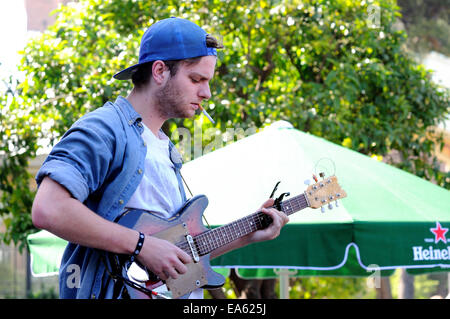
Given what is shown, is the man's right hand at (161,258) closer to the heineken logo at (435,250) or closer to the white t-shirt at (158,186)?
the white t-shirt at (158,186)

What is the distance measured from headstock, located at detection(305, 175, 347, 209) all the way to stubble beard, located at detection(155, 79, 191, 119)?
1.07 meters

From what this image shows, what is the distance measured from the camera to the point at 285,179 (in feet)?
13.3

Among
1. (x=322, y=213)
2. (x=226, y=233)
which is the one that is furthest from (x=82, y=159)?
(x=322, y=213)

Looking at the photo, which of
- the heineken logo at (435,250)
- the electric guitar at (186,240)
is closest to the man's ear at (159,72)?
the electric guitar at (186,240)

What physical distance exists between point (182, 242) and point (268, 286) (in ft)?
15.1

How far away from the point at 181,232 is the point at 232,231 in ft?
1.16

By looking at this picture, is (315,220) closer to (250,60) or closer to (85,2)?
(250,60)

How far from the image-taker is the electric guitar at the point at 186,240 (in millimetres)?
2080

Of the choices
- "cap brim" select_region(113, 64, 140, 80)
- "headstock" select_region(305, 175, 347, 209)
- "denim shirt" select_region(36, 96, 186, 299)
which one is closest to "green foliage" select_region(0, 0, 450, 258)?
"headstock" select_region(305, 175, 347, 209)

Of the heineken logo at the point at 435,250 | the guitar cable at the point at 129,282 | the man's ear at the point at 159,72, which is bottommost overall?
Answer: the guitar cable at the point at 129,282

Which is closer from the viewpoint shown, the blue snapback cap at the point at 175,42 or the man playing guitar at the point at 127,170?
the man playing guitar at the point at 127,170

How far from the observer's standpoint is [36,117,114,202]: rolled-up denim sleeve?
187 centimetres

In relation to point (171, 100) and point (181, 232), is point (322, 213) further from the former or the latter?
point (171, 100)

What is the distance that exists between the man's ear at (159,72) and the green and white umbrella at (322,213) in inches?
63.5
